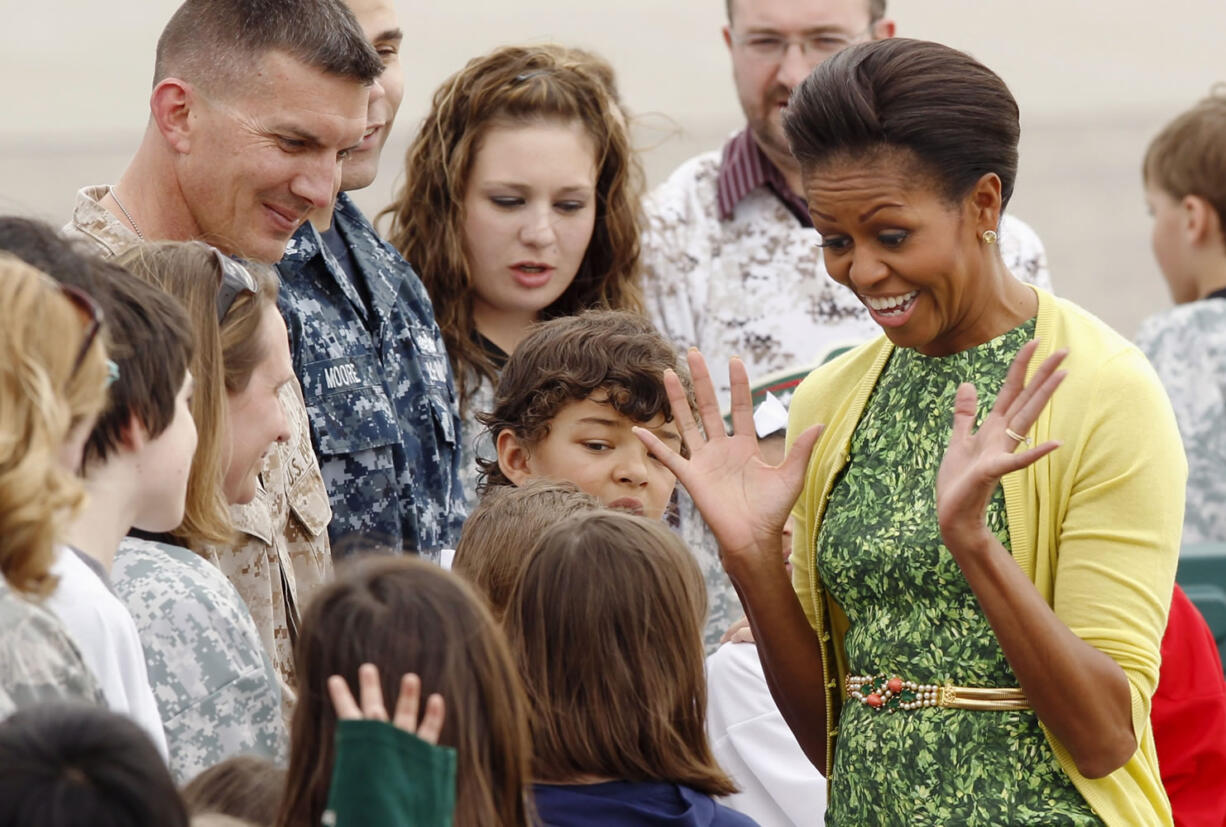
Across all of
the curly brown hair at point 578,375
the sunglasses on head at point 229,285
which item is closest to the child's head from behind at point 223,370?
the sunglasses on head at point 229,285

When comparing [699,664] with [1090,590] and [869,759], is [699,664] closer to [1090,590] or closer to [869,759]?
[869,759]

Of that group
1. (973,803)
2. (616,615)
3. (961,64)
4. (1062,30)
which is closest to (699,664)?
(616,615)

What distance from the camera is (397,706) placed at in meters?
2.06

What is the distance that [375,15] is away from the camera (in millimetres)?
4586

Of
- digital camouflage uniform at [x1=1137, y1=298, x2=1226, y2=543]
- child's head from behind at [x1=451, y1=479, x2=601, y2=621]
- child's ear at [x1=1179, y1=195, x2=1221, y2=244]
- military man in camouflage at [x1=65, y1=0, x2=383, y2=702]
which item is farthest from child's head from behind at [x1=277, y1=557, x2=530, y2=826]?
child's ear at [x1=1179, y1=195, x2=1221, y2=244]

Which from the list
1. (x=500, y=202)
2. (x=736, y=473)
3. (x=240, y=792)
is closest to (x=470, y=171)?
(x=500, y=202)

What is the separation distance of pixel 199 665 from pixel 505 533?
0.63m

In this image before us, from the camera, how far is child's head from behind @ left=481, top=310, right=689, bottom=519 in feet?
12.9

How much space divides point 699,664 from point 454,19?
13.8 metres

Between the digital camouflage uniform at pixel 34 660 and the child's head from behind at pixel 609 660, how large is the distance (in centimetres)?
70

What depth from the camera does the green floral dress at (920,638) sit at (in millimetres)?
2631

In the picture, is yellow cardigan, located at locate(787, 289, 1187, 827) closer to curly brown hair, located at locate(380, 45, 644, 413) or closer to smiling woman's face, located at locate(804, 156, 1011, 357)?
smiling woman's face, located at locate(804, 156, 1011, 357)

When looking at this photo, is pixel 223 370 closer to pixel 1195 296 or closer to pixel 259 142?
pixel 259 142

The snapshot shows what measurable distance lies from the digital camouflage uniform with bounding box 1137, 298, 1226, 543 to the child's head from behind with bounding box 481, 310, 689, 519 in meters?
2.35
